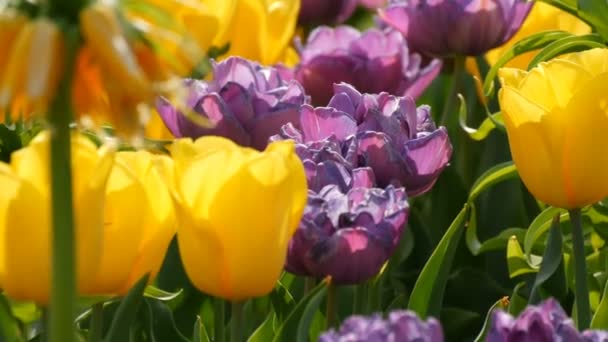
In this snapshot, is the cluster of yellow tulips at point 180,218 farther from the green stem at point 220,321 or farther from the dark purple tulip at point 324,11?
the dark purple tulip at point 324,11

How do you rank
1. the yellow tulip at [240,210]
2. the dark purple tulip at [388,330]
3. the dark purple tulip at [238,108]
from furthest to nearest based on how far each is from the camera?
the dark purple tulip at [238,108] < the yellow tulip at [240,210] < the dark purple tulip at [388,330]

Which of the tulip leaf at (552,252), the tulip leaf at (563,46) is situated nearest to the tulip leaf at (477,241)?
the tulip leaf at (563,46)

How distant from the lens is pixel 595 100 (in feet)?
4.05

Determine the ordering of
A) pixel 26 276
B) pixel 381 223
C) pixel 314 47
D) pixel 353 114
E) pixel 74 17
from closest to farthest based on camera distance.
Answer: pixel 74 17 < pixel 26 276 < pixel 381 223 < pixel 353 114 < pixel 314 47

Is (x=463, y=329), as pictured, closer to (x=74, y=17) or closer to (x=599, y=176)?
(x=599, y=176)

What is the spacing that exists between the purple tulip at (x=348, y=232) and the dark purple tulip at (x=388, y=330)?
0.40 metres

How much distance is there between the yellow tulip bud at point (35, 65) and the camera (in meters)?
0.59

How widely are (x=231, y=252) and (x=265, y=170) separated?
0.22 ft

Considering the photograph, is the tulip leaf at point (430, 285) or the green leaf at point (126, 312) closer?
the green leaf at point (126, 312)

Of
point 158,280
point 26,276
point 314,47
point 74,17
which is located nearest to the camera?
point 74,17

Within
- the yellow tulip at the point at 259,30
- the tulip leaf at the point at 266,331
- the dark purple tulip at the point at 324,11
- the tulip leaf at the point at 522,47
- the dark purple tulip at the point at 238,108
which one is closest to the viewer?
the tulip leaf at the point at 266,331

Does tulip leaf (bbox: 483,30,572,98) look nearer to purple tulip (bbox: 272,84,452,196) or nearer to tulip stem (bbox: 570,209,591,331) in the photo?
purple tulip (bbox: 272,84,452,196)

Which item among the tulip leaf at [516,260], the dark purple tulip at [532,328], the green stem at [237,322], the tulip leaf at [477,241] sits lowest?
the tulip leaf at [477,241]

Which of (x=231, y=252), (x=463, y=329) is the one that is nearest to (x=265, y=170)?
(x=231, y=252)
